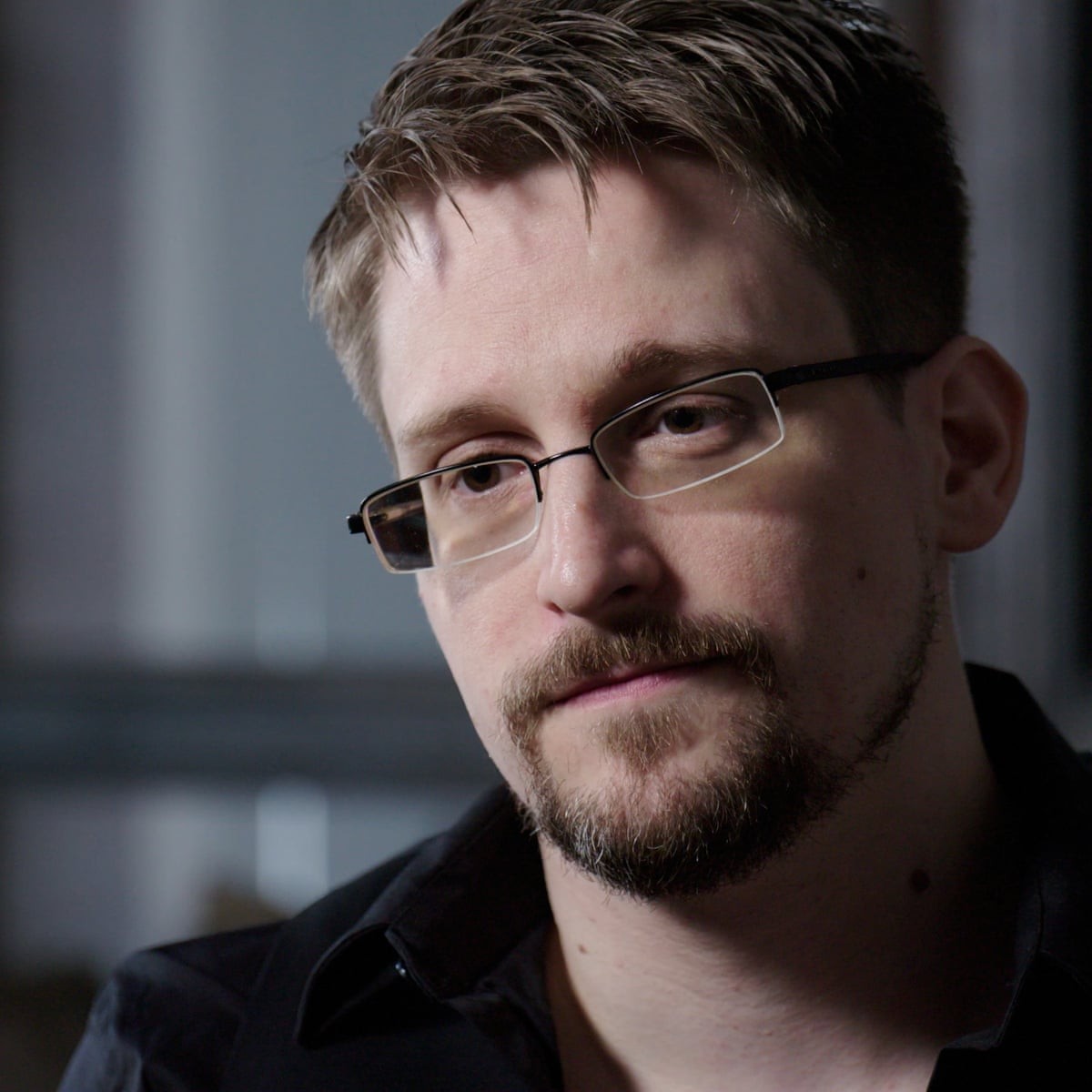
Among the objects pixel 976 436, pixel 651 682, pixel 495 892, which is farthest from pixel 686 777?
pixel 976 436

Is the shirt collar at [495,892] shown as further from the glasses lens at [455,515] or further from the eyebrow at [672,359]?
the eyebrow at [672,359]

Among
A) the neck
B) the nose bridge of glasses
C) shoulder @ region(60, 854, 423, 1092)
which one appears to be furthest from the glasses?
shoulder @ region(60, 854, 423, 1092)

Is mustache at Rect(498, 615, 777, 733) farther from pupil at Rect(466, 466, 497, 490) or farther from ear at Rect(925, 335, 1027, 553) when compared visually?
ear at Rect(925, 335, 1027, 553)

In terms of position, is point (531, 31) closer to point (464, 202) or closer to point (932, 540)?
point (464, 202)

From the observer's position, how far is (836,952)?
4.14ft

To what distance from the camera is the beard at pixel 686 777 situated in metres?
1.15

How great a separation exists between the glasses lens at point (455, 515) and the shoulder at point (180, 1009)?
43cm

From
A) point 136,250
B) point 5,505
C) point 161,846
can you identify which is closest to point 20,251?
point 136,250

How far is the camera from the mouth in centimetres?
116

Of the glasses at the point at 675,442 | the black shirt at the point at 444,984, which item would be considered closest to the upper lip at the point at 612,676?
the glasses at the point at 675,442

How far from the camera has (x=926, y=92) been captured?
146 cm

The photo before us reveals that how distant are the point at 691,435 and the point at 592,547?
0.16 meters

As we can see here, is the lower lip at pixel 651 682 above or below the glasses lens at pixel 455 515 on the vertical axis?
below

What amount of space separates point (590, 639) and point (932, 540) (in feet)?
1.36
